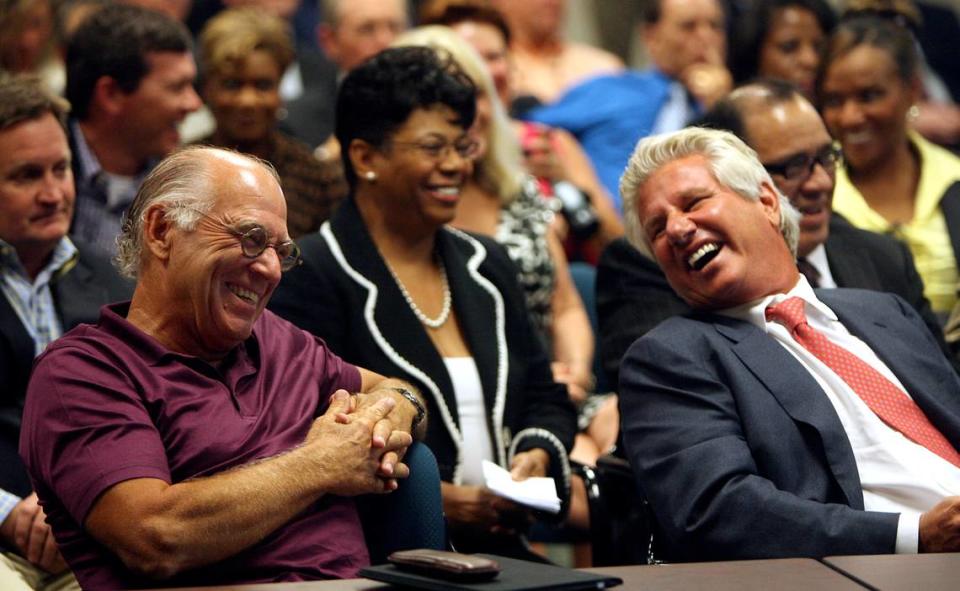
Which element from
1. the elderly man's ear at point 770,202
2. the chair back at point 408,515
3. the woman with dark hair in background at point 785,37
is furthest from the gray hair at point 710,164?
the woman with dark hair in background at point 785,37

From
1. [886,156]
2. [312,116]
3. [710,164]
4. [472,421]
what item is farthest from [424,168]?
[312,116]

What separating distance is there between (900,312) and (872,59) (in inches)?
65.3

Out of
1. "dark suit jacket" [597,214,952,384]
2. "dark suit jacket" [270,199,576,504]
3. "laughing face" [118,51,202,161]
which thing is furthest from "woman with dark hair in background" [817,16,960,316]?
"laughing face" [118,51,202,161]

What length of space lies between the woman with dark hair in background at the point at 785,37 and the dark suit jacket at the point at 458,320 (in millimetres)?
2625

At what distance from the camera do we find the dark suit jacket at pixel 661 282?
359cm

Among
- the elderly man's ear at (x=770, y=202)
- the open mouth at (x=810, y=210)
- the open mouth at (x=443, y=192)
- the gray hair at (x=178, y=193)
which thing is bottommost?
the open mouth at (x=810, y=210)

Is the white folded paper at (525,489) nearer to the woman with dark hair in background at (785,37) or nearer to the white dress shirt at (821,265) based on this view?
the white dress shirt at (821,265)

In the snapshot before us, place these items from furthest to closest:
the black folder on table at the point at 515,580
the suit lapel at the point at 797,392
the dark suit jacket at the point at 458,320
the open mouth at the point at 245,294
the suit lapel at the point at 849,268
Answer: the suit lapel at the point at 849,268 → the dark suit jacket at the point at 458,320 → the suit lapel at the point at 797,392 → the open mouth at the point at 245,294 → the black folder on table at the point at 515,580

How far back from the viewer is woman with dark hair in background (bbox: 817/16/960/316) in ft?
14.8

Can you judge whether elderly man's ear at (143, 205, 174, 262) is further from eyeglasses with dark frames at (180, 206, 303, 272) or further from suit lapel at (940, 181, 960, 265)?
suit lapel at (940, 181, 960, 265)

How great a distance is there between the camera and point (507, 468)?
138 inches

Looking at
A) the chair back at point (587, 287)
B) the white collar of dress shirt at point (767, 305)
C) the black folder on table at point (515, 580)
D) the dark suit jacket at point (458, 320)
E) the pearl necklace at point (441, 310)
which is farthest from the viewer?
the chair back at point (587, 287)

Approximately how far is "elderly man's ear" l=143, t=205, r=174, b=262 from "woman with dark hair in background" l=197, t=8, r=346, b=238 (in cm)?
200

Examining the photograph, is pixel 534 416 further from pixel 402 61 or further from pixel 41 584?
pixel 41 584
